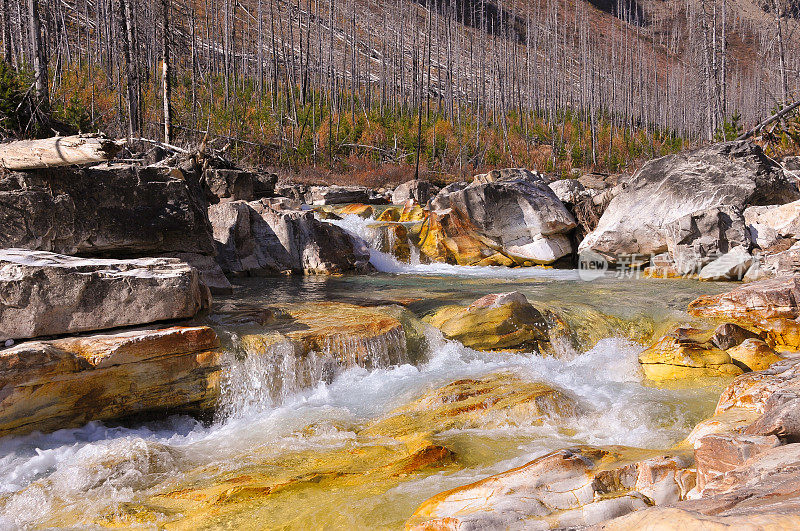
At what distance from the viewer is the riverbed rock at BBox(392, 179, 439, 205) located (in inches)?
805

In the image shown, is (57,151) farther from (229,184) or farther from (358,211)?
(358,211)

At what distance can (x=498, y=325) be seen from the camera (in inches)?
272

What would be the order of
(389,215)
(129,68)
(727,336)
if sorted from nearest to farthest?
(727,336)
(129,68)
(389,215)

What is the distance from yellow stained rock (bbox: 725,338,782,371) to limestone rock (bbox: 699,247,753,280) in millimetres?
5002

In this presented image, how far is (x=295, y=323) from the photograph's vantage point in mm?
6703

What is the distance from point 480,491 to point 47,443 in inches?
151

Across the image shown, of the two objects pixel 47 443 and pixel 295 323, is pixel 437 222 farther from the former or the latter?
pixel 47 443

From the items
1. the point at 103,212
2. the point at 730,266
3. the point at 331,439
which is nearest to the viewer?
the point at 331,439

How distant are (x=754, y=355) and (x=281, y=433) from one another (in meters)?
4.95

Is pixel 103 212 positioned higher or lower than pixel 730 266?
higher

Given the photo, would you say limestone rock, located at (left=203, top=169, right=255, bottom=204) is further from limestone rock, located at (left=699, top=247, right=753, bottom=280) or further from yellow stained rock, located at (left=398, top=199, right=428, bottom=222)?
limestone rock, located at (left=699, top=247, right=753, bottom=280)

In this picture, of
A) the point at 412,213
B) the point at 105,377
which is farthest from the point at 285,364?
the point at 412,213

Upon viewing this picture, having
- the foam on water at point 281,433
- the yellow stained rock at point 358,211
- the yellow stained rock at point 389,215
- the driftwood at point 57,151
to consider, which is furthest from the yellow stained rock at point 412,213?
the driftwood at point 57,151

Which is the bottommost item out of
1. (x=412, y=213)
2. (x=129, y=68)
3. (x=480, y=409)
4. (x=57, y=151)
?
(x=480, y=409)
